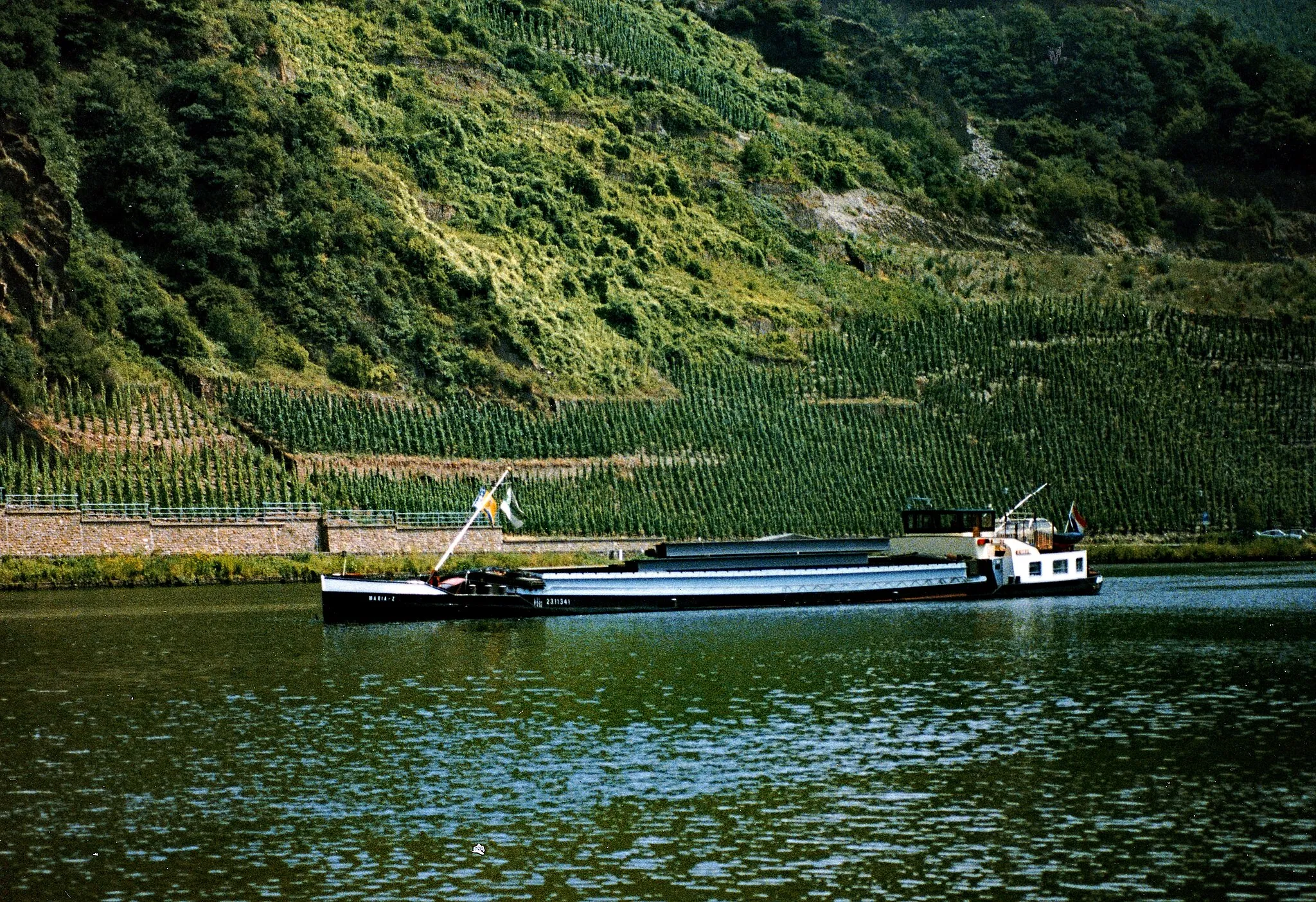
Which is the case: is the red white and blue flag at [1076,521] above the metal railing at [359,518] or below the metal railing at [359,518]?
below

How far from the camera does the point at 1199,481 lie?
11475 cm

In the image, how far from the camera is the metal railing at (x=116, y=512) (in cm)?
8200

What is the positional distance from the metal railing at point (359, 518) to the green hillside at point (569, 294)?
111 centimetres

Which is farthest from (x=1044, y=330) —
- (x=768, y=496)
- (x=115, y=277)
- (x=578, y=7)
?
(x=115, y=277)

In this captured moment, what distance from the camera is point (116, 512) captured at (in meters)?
83.1

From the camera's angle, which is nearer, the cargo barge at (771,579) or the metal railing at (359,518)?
the cargo barge at (771,579)

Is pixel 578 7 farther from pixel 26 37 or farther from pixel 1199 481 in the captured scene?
pixel 1199 481

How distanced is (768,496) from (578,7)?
61944 millimetres

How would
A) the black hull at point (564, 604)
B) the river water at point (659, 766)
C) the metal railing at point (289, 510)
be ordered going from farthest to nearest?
the metal railing at point (289, 510)
the black hull at point (564, 604)
the river water at point (659, 766)

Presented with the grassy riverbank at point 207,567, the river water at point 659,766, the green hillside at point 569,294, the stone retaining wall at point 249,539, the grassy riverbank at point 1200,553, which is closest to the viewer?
the river water at point 659,766

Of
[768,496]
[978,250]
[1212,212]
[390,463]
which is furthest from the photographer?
[1212,212]

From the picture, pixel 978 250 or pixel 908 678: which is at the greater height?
pixel 978 250

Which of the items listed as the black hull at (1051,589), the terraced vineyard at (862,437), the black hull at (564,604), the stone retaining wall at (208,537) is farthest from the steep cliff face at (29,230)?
the black hull at (1051,589)

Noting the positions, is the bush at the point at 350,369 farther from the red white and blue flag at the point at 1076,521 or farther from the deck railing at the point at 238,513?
the red white and blue flag at the point at 1076,521
